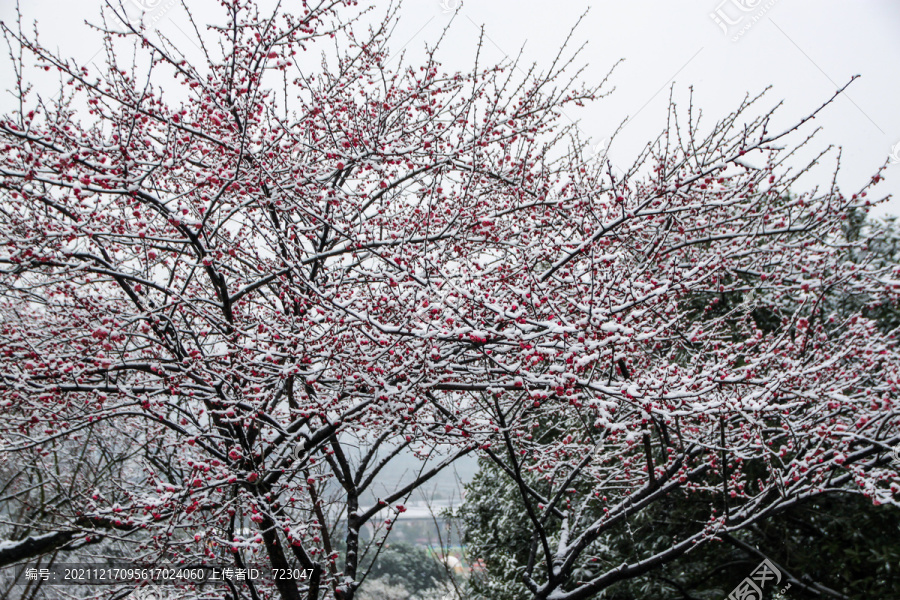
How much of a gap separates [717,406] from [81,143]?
14.0 ft

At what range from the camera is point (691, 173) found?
3.74 m

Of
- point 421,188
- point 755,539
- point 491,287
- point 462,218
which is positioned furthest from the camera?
point 755,539

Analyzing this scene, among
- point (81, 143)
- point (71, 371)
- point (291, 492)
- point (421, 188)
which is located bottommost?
point (291, 492)

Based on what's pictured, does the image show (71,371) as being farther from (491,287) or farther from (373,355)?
(491,287)

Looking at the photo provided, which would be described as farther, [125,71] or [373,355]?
[125,71]

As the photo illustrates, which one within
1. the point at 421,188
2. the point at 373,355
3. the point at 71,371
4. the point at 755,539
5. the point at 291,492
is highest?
the point at 421,188

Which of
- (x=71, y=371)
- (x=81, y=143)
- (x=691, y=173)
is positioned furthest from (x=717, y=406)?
(x=81, y=143)

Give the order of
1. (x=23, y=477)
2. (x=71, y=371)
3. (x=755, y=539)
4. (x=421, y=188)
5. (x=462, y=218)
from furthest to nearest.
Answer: (x=23, y=477) → (x=755, y=539) → (x=421, y=188) → (x=462, y=218) → (x=71, y=371)

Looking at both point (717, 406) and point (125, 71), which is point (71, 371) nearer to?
point (125, 71)

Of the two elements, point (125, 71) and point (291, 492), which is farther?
point (291, 492)

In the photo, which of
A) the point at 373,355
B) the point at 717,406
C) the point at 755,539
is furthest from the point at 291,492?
the point at 755,539

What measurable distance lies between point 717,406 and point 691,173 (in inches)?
64.2

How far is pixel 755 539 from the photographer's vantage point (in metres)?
5.96

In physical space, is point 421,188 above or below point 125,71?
below
